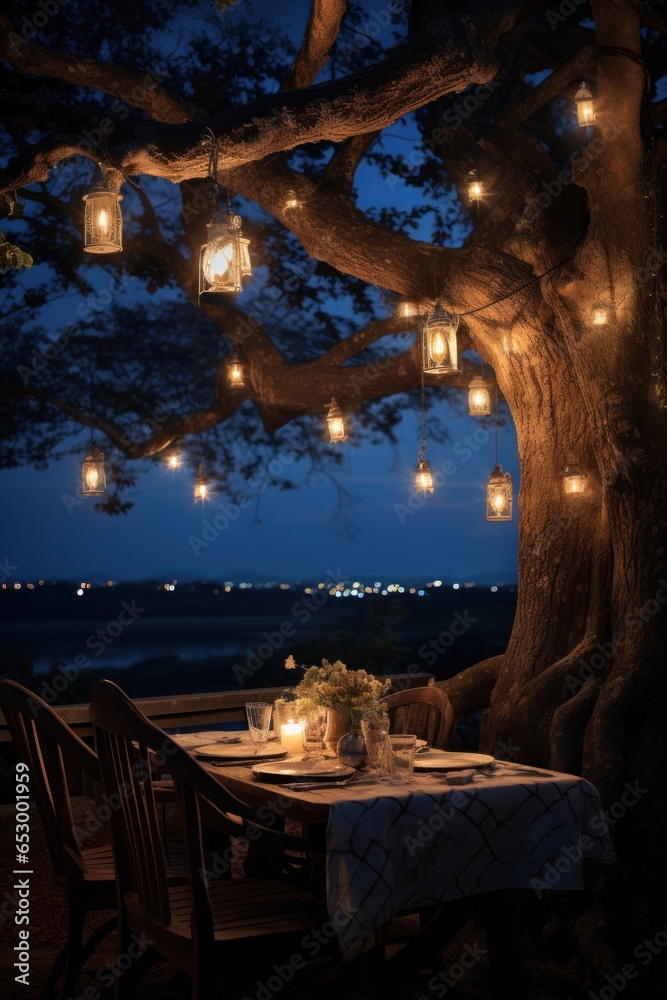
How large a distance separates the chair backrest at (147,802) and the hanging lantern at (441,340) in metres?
2.56

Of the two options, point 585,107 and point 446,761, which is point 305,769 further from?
point 585,107

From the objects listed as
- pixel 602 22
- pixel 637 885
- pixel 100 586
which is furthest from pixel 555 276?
pixel 100 586

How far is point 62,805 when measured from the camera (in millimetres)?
3184

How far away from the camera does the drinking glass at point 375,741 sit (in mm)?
3264

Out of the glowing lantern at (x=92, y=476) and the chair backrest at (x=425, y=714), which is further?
the glowing lantern at (x=92, y=476)

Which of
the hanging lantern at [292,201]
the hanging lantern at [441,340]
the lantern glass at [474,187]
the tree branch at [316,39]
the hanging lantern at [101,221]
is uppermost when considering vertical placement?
the tree branch at [316,39]

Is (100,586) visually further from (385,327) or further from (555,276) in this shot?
(555,276)

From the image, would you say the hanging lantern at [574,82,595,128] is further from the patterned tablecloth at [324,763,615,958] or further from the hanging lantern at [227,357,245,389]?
the patterned tablecloth at [324,763,615,958]

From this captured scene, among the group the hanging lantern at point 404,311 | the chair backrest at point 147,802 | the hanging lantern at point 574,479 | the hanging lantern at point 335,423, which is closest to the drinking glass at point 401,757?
the chair backrest at point 147,802

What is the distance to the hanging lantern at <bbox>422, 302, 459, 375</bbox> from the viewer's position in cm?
470

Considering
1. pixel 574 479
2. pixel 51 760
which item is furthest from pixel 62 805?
pixel 574 479

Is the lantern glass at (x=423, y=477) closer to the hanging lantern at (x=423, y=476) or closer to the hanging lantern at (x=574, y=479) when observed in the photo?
the hanging lantern at (x=423, y=476)

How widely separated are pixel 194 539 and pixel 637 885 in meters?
6.23

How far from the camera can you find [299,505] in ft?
32.3
